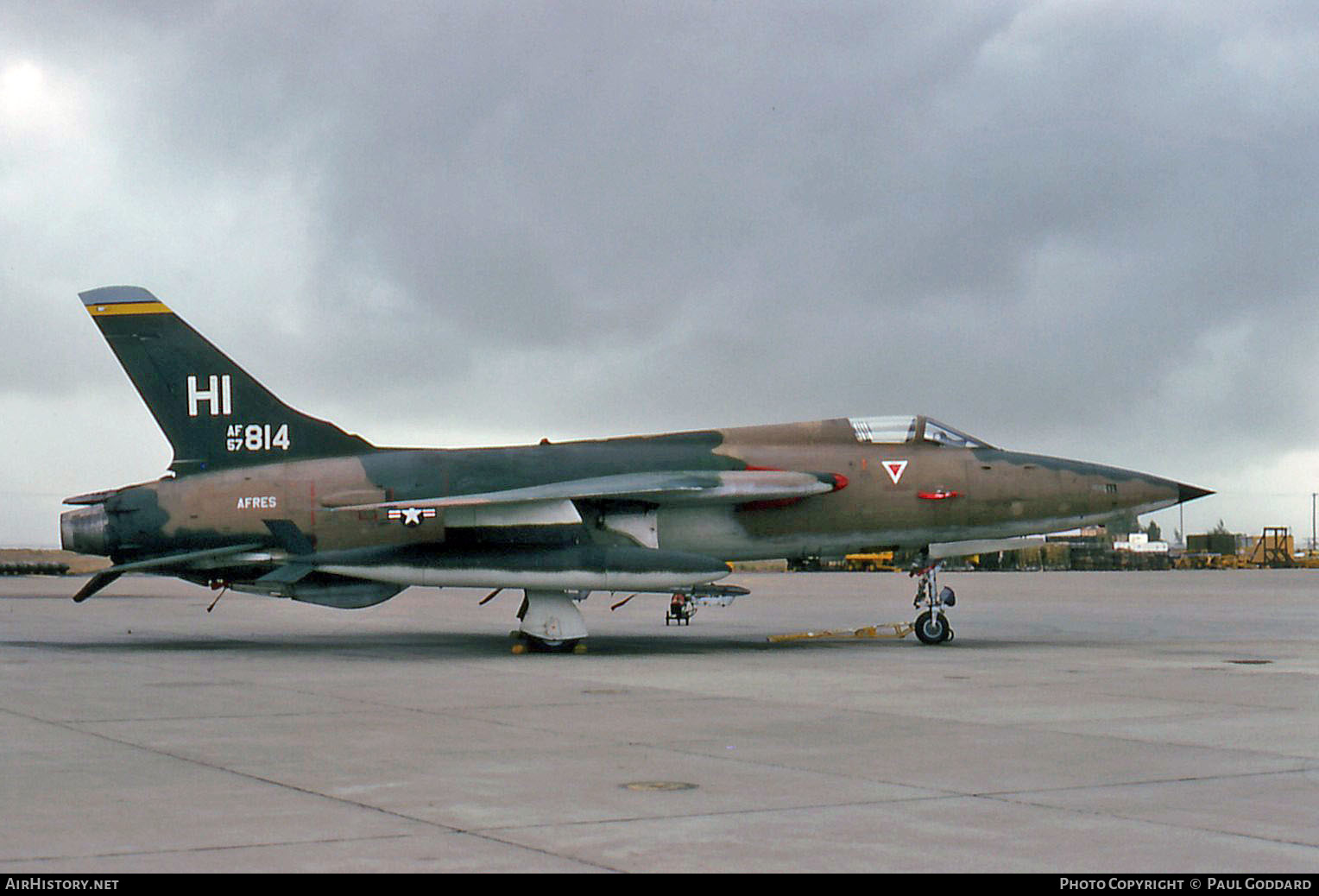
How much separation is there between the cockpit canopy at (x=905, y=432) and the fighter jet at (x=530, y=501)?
0.09 ft

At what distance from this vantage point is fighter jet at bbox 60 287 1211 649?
18406mm

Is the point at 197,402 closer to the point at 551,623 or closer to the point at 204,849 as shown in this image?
the point at 551,623

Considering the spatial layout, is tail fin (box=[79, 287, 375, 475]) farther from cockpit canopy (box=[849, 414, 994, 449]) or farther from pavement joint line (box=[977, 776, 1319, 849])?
pavement joint line (box=[977, 776, 1319, 849])

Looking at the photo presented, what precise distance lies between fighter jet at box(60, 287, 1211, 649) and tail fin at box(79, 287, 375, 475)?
0.02 meters

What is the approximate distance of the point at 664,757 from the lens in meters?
9.28

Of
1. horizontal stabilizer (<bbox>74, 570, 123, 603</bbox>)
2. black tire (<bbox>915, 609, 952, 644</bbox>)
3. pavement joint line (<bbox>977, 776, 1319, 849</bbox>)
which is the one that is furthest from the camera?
black tire (<bbox>915, 609, 952, 644</bbox>)

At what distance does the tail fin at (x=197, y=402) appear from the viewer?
19.5 meters

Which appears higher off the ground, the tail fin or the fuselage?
the tail fin

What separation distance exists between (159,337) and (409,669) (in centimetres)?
669

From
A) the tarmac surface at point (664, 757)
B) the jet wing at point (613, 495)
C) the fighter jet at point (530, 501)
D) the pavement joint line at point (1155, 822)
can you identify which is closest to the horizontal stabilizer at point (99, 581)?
the fighter jet at point (530, 501)

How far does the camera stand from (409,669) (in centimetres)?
1619

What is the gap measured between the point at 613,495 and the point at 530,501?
108cm

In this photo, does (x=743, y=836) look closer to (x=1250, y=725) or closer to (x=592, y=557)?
(x=1250, y=725)

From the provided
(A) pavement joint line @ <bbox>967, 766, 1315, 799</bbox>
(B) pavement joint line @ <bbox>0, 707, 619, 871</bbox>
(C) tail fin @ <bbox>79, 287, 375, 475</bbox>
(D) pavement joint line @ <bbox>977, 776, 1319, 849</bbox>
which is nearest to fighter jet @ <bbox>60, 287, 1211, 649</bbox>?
(C) tail fin @ <bbox>79, 287, 375, 475</bbox>
